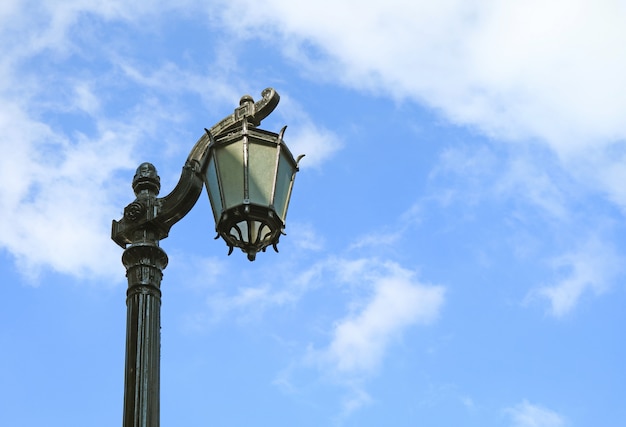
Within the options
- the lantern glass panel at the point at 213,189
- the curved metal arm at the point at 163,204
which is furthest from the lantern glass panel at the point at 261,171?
the curved metal arm at the point at 163,204

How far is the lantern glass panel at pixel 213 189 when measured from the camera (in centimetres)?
870

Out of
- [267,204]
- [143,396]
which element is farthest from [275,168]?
[143,396]

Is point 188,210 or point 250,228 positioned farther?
point 188,210

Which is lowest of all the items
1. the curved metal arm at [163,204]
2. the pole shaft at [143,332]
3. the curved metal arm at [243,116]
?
the pole shaft at [143,332]

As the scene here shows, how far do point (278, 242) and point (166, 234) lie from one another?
0.97 metres

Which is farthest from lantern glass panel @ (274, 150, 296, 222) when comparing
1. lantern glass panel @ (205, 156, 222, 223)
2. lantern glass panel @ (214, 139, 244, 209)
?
lantern glass panel @ (205, 156, 222, 223)

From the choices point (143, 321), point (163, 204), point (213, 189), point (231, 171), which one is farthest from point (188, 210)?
point (143, 321)

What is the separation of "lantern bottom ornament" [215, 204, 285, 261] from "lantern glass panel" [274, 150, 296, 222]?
0.11 m

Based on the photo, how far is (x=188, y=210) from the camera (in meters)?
9.34

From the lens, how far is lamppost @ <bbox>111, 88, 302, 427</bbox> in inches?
335

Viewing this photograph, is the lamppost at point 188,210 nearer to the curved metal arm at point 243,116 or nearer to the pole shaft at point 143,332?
the pole shaft at point 143,332

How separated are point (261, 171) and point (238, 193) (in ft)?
0.79

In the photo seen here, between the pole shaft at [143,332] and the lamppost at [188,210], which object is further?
the lamppost at [188,210]

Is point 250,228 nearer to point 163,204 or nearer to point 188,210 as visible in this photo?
point 188,210
